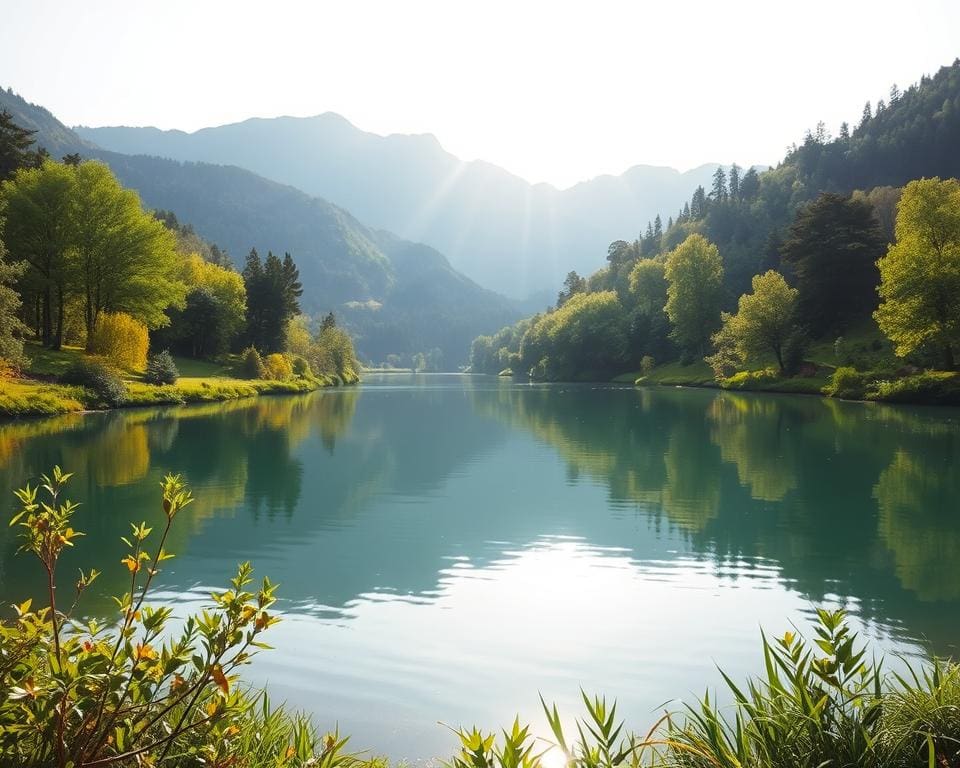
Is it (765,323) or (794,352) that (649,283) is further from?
(794,352)

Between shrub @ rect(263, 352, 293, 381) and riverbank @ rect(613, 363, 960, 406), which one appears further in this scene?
shrub @ rect(263, 352, 293, 381)

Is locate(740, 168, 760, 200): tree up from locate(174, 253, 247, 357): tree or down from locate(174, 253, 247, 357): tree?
up

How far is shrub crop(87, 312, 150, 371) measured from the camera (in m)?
53.4

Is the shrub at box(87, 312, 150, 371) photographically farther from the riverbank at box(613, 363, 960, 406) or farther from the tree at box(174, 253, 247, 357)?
the riverbank at box(613, 363, 960, 406)

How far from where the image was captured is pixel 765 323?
6919 cm

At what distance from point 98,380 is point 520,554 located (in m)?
42.2

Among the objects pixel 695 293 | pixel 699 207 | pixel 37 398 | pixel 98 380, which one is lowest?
pixel 37 398

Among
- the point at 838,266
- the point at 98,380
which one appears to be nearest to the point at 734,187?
the point at 838,266

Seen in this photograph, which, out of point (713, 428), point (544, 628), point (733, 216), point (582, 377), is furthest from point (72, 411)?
point (733, 216)

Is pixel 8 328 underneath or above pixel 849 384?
above

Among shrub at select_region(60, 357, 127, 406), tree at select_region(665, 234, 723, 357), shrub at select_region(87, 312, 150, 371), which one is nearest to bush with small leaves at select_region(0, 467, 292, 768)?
shrub at select_region(60, 357, 127, 406)

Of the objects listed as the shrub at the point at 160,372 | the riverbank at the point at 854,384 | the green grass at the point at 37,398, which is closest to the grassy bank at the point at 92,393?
the green grass at the point at 37,398

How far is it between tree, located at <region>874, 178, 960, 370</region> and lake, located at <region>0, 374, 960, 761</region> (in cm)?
2460

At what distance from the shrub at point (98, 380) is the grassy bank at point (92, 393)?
639 mm
